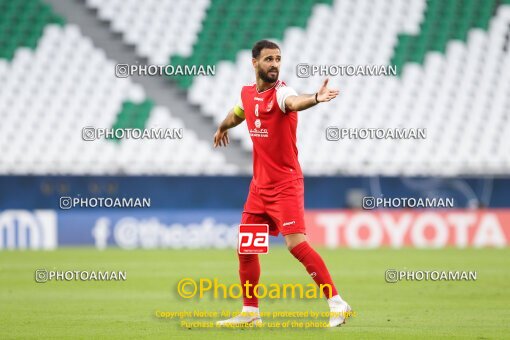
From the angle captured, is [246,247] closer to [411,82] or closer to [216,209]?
[216,209]

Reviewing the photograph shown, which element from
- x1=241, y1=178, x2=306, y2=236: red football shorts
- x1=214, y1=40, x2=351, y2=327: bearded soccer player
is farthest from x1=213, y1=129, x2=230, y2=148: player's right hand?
x1=241, y1=178, x2=306, y2=236: red football shorts

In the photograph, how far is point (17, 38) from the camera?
22.9 meters

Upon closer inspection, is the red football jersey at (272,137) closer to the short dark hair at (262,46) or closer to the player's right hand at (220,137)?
the short dark hair at (262,46)

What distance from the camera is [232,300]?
1092cm

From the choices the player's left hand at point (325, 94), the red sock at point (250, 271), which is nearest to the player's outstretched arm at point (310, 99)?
the player's left hand at point (325, 94)

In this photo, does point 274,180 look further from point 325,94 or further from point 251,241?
point 325,94

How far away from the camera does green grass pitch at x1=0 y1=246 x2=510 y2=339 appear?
7923 millimetres

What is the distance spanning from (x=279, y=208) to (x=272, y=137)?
0.58 metres

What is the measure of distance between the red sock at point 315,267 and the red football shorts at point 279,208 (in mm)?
147

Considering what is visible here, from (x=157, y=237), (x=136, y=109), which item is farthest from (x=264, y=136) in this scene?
(x=136, y=109)

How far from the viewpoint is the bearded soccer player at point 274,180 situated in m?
7.84

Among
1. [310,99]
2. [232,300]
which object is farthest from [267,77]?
[232,300]

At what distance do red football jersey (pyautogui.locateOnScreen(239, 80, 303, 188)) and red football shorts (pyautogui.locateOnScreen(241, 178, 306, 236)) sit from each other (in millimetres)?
69

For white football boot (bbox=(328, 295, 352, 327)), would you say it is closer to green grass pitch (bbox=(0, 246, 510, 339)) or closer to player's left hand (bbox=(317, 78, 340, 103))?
green grass pitch (bbox=(0, 246, 510, 339))
